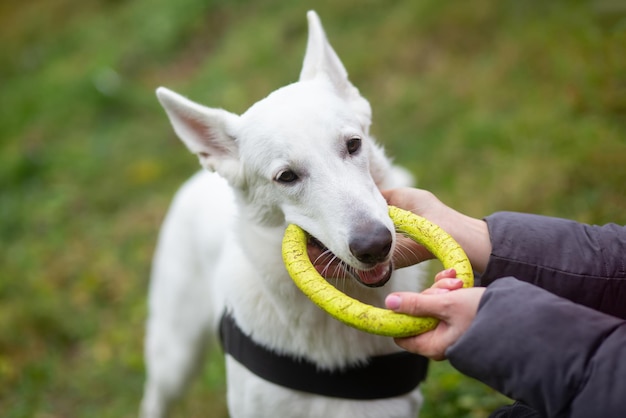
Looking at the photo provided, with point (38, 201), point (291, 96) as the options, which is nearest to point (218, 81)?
point (38, 201)

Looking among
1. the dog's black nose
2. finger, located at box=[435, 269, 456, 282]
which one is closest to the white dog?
the dog's black nose

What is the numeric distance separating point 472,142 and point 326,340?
3709mm

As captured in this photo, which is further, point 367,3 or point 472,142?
point 367,3

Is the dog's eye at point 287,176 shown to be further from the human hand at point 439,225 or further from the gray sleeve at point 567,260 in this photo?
the gray sleeve at point 567,260

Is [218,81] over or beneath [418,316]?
over

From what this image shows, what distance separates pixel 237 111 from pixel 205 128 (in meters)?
5.31

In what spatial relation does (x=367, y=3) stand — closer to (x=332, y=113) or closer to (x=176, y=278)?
(x=176, y=278)

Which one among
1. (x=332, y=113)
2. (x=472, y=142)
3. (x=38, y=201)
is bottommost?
(x=38, y=201)

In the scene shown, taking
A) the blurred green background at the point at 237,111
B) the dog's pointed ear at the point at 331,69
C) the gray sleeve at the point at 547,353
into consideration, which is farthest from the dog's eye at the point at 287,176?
the blurred green background at the point at 237,111

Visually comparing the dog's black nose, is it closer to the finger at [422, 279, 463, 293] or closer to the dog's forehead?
the finger at [422, 279, 463, 293]

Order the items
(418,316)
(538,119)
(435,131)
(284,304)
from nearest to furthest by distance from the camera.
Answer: (418,316), (284,304), (538,119), (435,131)

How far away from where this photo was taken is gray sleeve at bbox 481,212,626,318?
2.33 meters

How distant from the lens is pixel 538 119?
5.77m

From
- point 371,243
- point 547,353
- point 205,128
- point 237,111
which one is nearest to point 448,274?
point 371,243
